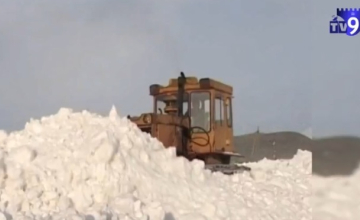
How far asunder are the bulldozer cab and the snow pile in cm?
260

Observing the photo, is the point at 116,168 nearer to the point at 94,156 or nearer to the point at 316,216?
the point at 94,156

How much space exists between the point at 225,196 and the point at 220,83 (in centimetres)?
141

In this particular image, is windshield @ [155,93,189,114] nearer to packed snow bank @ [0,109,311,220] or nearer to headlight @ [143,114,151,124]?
headlight @ [143,114,151,124]

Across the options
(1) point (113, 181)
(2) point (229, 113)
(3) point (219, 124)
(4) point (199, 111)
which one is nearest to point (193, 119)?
(4) point (199, 111)

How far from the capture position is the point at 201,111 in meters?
5.14

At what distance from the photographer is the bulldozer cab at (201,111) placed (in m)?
5.04

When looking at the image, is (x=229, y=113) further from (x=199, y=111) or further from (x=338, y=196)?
(x=338, y=196)

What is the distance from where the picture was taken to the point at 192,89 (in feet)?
16.6

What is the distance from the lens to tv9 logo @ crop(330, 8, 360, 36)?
2.34 metres

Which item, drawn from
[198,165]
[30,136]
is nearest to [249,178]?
[198,165]

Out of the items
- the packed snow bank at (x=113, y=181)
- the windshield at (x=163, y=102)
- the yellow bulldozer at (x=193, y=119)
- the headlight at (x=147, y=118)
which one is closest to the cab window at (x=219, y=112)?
the yellow bulldozer at (x=193, y=119)

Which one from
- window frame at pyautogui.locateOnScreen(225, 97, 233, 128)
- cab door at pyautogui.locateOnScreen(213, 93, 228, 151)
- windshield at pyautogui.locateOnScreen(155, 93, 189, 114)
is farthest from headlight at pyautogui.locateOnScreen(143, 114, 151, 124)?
window frame at pyautogui.locateOnScreen(225, 97, 233, 128)

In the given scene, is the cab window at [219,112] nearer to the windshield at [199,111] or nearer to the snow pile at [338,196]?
the windshield at [199,111]

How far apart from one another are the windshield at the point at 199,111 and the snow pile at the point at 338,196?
8.83 ft
